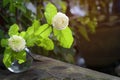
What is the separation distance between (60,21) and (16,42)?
0.11 m

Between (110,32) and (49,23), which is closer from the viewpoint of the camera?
(49,23)

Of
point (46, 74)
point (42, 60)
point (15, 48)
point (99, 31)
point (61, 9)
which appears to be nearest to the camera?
point (15, 48)

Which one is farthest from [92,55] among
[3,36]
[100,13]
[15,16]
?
[3,36]

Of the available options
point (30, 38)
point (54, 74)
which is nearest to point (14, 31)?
point (30, 38)

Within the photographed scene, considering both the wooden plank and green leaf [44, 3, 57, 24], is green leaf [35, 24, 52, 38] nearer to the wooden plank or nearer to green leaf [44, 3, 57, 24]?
green leaf [44, 3, 57, 24]

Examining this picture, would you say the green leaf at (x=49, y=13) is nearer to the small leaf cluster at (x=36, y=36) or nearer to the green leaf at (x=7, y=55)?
the small leaf cluster at (x=36, y=36)

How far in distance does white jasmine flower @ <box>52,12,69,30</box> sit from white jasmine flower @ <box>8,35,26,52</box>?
8 cm

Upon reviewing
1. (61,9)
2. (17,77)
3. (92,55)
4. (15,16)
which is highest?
(92,55)

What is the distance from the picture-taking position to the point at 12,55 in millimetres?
699

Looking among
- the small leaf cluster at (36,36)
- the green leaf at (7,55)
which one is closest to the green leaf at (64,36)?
the small leaf cluster at (36,36)

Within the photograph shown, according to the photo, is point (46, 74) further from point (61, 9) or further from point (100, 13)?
point (100, 13)

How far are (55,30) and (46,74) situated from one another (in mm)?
134

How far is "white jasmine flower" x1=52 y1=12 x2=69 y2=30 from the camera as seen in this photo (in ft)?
2.21

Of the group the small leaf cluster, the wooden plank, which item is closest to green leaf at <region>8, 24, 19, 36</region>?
the small leaf cluster
